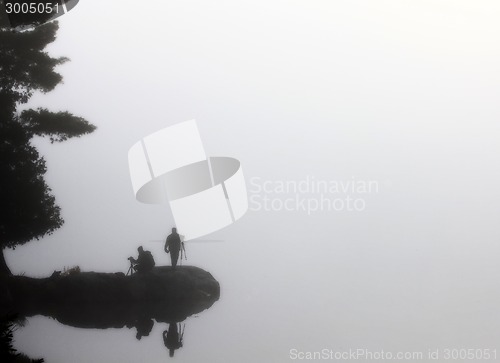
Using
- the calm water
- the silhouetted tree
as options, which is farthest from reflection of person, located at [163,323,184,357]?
the silhouetted tree

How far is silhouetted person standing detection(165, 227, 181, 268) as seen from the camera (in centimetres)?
407

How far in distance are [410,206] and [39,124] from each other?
2.60 meters

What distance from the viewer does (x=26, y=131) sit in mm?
4207

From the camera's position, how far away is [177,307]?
4172mm

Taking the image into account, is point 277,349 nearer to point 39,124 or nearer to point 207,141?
point 207,141

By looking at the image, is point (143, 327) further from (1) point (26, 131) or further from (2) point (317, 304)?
(1) point (26, 131)

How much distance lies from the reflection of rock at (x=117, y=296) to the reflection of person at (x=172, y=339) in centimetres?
7

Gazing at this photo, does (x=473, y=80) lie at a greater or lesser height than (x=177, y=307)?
greater

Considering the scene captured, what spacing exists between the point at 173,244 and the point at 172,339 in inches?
25.4

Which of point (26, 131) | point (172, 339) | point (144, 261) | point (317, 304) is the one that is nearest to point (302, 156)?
point (317, 304)

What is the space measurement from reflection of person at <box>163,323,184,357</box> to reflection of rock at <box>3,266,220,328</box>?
73mm

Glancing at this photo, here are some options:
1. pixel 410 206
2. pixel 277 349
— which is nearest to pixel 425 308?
pixel 410 206

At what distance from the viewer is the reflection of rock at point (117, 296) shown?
411cm

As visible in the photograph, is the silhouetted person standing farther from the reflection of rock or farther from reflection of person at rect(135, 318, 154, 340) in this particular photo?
reflection of person at rect(135, 318, 154, 340)
